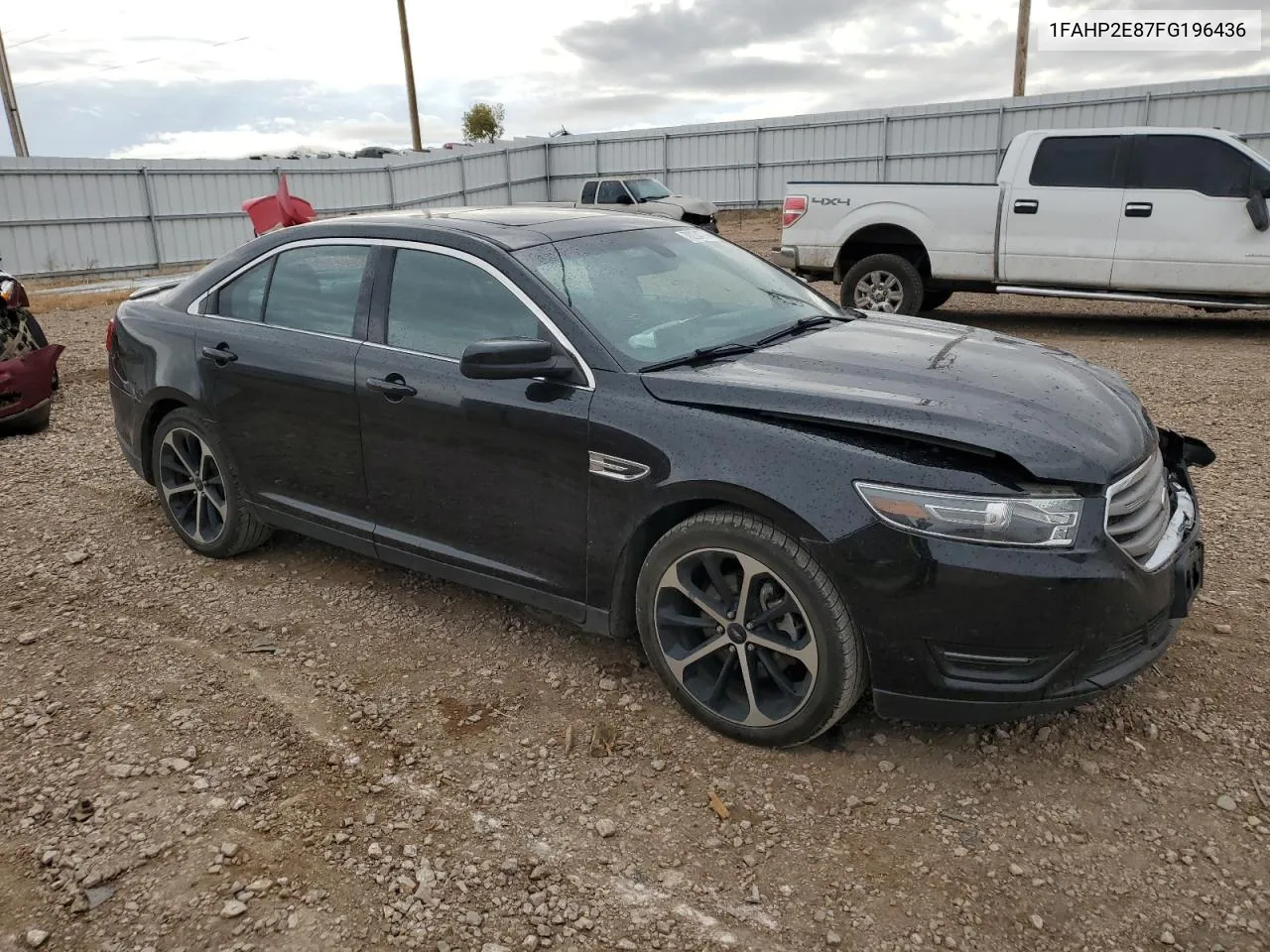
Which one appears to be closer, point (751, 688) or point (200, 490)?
point (751, 688)

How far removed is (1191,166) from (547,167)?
24933 mm

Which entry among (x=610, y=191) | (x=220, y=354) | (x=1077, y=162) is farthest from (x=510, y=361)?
(x=610, y=191)

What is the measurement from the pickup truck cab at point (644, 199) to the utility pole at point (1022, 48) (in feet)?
27.3

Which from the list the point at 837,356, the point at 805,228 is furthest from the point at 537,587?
the point at 805,228

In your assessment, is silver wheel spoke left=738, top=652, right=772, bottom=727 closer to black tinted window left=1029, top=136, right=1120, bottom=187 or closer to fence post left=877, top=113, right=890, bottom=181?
black tinted window left=1029, top=136, right=1120, bottom=187

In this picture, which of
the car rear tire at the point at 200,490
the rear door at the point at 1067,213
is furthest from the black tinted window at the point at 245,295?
the rear door at the point at 1067,213

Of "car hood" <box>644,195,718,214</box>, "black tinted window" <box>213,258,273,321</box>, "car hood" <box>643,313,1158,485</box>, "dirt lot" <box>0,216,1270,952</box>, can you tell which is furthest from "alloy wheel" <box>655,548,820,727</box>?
"car hood" <box>644,195,718,214</box>

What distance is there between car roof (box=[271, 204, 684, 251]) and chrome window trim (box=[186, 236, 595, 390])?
0.03 m

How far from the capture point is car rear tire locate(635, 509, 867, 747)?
2.86 m

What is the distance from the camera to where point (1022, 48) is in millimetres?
22375

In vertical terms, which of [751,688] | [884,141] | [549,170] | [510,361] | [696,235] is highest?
[884,141]

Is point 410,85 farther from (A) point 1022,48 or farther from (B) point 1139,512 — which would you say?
(B) point 1139,512

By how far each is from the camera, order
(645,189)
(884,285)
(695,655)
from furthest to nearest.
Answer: (645,189) → (884,285) → (695,655)

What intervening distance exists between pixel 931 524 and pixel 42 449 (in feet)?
21.1
